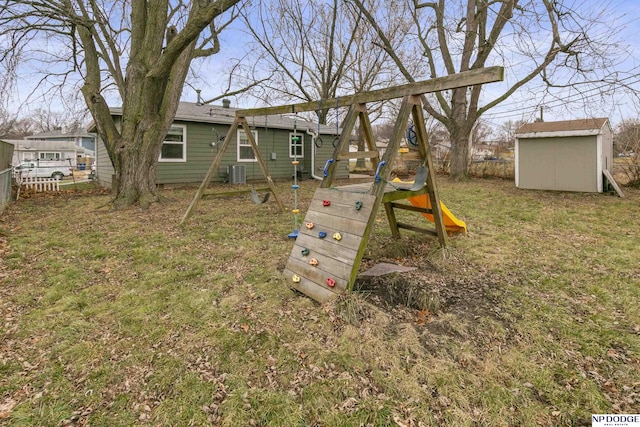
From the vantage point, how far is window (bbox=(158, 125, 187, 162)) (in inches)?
460

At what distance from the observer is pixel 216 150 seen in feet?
42.1

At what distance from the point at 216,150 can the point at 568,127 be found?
11565 millimetres

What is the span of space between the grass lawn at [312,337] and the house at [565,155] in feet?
21.6

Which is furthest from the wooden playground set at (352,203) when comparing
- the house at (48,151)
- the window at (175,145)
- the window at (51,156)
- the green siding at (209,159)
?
the window at (51,156)

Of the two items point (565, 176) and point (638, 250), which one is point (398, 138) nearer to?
point (638, 250)

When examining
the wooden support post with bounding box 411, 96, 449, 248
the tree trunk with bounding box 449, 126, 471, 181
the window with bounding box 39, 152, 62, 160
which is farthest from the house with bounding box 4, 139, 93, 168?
the wooden support post with bounding box 411, 96, 449, 248

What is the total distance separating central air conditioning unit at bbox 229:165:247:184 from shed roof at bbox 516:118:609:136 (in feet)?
31.6

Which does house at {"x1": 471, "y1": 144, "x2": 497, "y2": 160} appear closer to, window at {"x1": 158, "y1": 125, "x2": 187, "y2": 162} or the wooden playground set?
window at {"x1": 158, "y1": 125, "x2": 187, "y2": 162}

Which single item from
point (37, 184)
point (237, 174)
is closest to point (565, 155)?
point (237, 174)

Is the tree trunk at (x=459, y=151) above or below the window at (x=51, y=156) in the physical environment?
below

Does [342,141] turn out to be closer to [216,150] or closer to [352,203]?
[352,203]

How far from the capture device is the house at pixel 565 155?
9.94m

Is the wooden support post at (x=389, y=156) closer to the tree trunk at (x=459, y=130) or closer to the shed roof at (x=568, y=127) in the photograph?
the shed roof at (x=568, y=127)

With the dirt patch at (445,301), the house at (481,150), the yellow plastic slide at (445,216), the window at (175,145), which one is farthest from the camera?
the house at (481,150)
